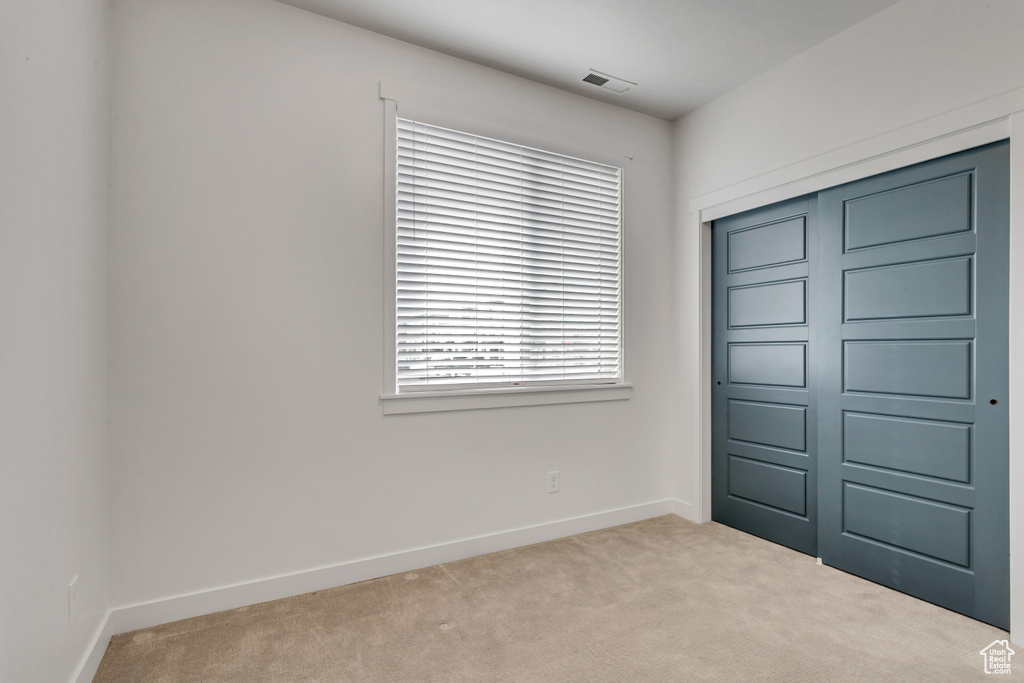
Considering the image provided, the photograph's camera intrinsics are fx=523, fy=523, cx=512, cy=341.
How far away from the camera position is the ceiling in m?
2.49

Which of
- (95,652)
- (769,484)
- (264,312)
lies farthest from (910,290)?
(95,652)

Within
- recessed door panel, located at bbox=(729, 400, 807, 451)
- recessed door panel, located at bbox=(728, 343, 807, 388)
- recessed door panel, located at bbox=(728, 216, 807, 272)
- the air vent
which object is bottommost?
recessed door panel, located at bbox=(729, 400, 807, 451)

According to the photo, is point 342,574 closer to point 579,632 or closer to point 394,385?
point 394,385

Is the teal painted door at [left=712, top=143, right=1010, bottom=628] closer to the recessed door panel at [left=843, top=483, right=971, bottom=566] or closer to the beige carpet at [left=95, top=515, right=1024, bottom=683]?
the recessed door panel at [left=843, top=483, right=971, bottom=566]

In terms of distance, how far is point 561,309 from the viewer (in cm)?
330

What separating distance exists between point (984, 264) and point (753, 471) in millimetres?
1639

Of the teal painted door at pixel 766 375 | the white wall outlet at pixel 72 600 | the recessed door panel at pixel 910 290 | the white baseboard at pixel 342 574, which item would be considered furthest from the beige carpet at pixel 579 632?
the recessed door panel at pixel 910 290

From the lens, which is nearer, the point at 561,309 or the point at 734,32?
the point at 734,32

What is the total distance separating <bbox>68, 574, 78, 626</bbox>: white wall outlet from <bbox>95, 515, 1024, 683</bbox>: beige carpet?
31cm

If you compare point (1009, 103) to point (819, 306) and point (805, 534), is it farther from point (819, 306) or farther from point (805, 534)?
point (805, 534)

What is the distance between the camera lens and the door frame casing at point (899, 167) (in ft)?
6.83

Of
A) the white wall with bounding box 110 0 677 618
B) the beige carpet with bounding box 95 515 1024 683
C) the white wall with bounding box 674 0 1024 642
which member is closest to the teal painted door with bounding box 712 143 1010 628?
the white wall with bounding box 674 0 1024 642

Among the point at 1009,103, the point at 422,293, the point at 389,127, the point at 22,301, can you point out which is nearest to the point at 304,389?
the point at 422,293

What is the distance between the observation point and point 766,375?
3.22 meters
